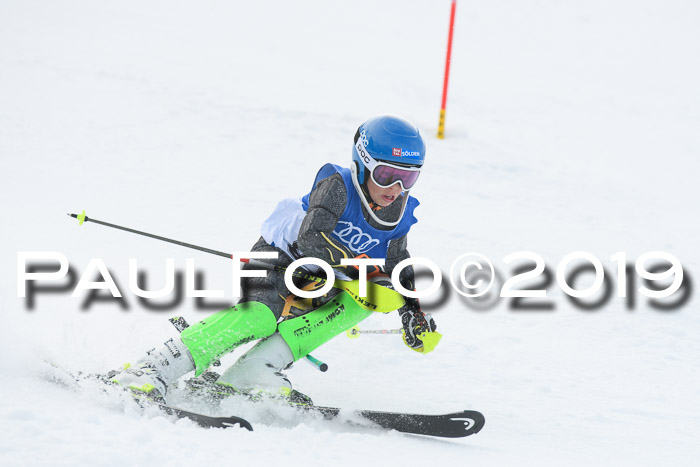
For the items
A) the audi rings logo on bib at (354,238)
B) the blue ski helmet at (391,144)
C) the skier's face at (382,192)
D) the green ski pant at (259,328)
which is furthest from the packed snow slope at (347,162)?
the blue ski helmet at (391,144)

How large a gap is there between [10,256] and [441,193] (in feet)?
14.1

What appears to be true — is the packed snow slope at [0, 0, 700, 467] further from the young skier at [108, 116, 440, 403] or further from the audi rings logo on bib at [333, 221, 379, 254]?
the audi rings logo on bib at [333, 221, 379, 254]

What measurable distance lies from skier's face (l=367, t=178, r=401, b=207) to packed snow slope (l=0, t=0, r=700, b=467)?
1200 millimetres

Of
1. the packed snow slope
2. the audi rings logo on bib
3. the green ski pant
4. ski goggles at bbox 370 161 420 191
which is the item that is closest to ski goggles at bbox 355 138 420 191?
ski goggles at bbox 370 161 420 191

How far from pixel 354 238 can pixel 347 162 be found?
180 inches

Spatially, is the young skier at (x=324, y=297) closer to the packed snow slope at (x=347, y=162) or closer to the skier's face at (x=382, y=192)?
the skier's face at (x=382, y=192)

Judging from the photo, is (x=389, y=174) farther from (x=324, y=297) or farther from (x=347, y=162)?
(x=347, y=162)

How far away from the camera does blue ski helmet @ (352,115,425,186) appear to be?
3775 mm

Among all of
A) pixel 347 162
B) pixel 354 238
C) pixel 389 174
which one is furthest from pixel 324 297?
pixel 347 162

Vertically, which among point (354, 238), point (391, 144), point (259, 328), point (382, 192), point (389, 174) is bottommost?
point (259, 328)

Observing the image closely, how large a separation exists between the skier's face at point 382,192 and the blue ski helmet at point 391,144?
5cm

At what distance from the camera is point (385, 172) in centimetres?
380

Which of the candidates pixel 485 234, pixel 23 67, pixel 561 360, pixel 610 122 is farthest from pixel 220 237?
pixel 610 122

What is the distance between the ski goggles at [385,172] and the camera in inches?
149
